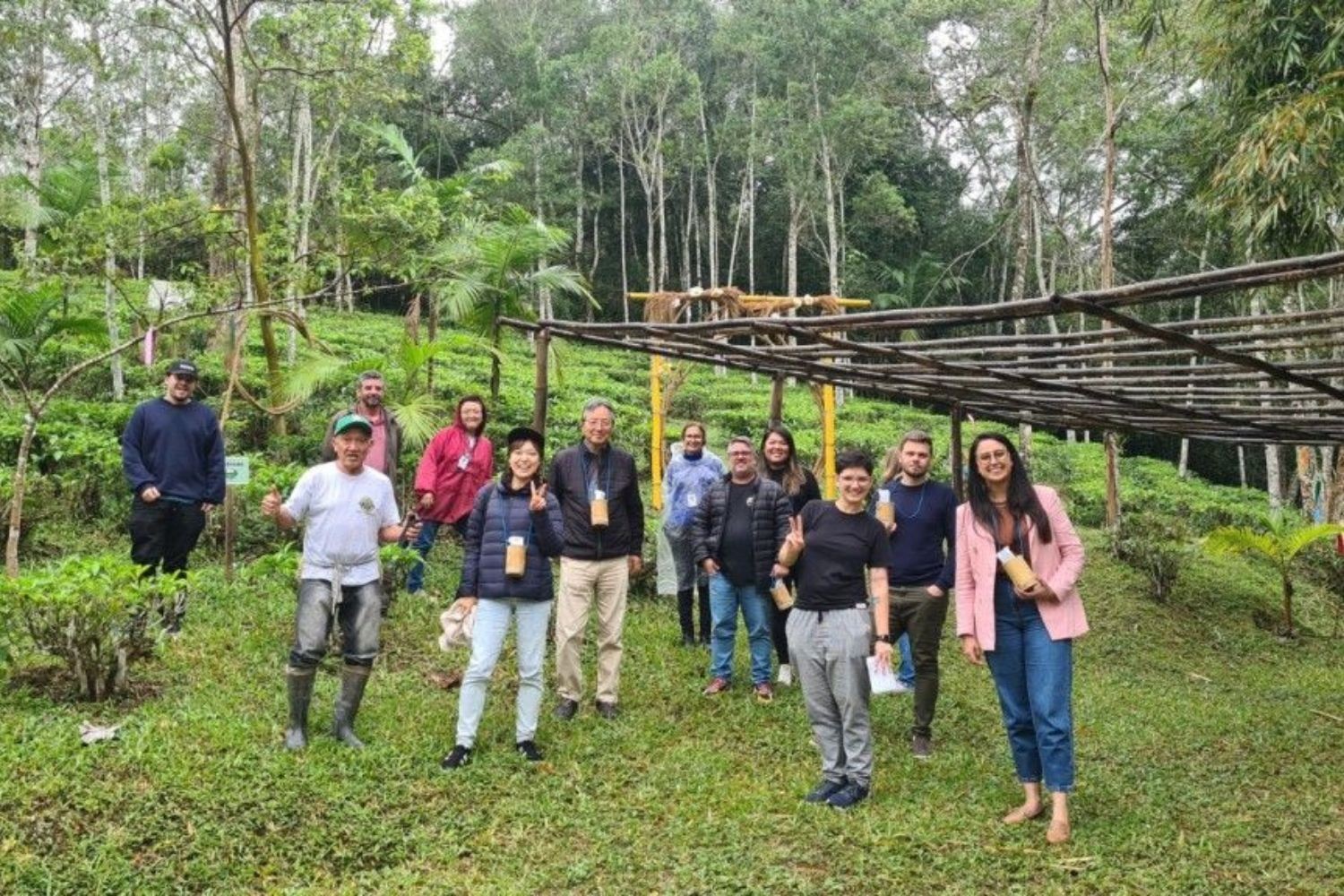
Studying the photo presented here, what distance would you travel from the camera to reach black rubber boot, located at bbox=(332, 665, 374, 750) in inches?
176

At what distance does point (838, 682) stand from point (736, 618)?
1.63 meters

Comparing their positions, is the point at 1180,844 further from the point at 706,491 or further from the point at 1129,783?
the point at 706,491

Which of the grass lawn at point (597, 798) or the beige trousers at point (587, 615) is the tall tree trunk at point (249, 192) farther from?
the beige trousers at point (587, 615)

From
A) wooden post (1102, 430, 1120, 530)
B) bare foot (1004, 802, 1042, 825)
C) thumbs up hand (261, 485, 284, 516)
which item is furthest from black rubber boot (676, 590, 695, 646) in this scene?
wooden post (1102, 430, 1120, 530)

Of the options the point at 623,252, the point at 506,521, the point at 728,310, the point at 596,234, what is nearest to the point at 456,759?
the point at 506,521

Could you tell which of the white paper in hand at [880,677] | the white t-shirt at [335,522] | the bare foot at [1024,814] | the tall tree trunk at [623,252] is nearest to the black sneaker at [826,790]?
the white paper in hand at [880,677]

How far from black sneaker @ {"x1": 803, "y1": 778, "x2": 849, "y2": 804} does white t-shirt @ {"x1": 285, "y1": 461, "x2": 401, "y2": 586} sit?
220cm

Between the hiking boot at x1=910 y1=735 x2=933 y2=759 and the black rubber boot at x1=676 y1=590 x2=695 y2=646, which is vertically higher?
the black rubber boot at x1=676 y1=590 x2=695 y2=646

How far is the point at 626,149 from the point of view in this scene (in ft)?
104

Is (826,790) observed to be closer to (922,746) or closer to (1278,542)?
(922,746)

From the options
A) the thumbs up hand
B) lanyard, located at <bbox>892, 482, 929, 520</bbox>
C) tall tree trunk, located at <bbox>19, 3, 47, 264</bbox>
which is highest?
tall tree trunk, located at <bbox>19, 3, 47, 264</bbox>

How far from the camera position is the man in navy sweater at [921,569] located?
502 cm

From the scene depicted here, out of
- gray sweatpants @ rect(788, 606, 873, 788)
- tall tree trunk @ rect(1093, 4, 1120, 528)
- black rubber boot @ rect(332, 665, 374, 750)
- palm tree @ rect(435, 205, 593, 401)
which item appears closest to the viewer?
gray sweatpants @ rect(788, 606, 873, 788)

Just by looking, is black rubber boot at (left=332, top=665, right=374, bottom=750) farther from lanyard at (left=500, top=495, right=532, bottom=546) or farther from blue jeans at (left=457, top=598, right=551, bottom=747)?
lanyard at (left=500, top=495, right=532, bottom=546)
